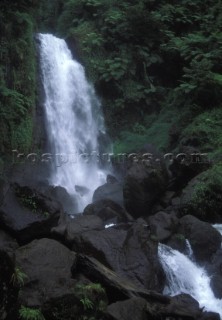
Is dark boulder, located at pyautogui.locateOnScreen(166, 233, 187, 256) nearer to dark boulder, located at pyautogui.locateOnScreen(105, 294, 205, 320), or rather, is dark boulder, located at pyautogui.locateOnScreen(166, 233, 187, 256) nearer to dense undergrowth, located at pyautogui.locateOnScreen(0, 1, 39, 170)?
dark boulder, located at pyautogui.locateOnScreen(105, 294, 205, 320)

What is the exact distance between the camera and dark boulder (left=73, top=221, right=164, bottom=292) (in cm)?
877

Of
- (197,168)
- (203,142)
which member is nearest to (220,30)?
(203,142)

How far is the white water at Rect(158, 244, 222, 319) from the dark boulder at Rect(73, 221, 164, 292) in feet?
1.09

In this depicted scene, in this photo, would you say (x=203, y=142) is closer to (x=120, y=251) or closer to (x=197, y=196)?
(x=197, y=196)

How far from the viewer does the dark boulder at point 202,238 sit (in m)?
10.7

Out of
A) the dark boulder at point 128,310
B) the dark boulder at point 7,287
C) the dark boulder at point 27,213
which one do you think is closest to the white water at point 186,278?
the dark boulder at point 128,310

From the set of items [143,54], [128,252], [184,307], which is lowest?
[184,307]

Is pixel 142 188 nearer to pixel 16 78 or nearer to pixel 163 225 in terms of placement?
pixel 163 225

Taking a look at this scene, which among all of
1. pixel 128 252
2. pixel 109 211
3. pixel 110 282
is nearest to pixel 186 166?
pixel 109 211

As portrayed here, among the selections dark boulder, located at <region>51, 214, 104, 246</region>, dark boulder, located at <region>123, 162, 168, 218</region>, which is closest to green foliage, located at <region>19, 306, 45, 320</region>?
dark boulder, located at <region>51, 214, 104, 246</region>

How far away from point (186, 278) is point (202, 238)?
4.29 ft

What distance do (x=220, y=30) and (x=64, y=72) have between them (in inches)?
287

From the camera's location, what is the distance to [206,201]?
12.6m

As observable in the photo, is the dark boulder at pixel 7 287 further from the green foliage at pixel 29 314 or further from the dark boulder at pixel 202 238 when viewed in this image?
the dark boulder at pixel 202 238
